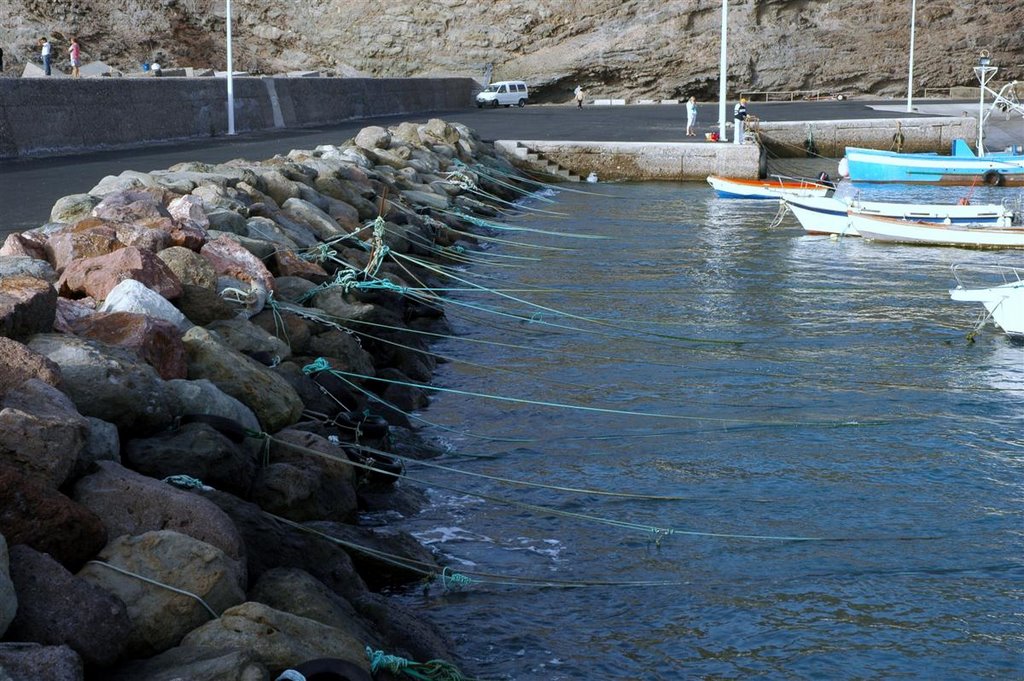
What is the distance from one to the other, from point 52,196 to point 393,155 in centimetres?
918

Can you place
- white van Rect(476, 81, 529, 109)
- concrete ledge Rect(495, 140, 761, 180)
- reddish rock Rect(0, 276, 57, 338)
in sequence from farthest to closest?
white van Rect(476, 81, 529, 109), concrete ledge Rect(495, 140, 761, 180), reddish rock Rect(0, 276, 57, 338)

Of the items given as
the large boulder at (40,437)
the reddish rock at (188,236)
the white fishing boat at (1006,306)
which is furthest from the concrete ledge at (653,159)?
the large boulder at (40,437)

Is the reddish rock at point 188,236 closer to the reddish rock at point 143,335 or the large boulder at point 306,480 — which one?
the reddish rock at point 143,335

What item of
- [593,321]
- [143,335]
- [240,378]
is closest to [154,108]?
[593,321]

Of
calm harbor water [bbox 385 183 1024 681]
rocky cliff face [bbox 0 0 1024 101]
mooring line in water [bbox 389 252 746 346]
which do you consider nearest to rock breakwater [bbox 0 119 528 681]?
calm harbor water [bbox 385 183 1024 681]

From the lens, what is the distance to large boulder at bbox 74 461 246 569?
5297 millimetres

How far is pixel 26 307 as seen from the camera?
6.67m

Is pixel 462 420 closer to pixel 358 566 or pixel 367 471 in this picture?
pixel 367 471

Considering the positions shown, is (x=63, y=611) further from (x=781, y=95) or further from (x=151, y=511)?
(x=781, y=95)

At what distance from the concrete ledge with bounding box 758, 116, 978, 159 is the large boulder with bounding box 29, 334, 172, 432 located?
29.6 meters

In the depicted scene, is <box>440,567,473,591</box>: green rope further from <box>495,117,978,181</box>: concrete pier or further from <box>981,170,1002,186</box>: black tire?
<box>981,170,1002,186</box>: black tire

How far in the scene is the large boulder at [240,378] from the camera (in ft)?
25.7

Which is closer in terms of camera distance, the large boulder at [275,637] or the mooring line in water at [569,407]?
the large boulder at [275,637]

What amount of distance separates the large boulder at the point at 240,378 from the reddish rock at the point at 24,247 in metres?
1.80
